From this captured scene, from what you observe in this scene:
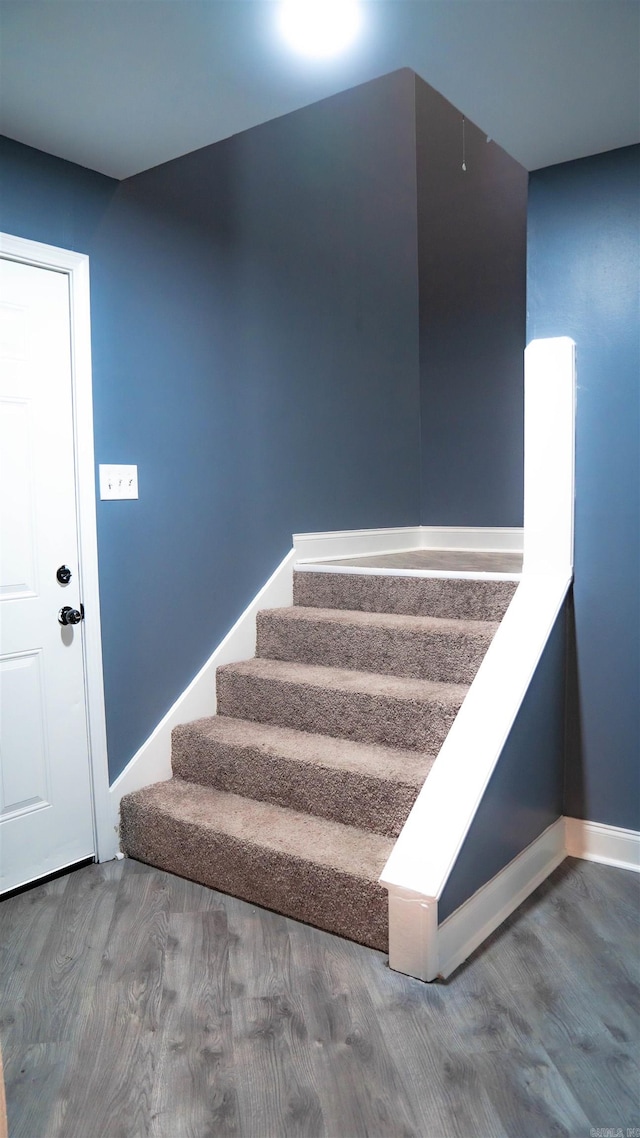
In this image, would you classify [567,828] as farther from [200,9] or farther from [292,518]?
[200,9]

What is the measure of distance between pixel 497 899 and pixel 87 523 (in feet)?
5.48

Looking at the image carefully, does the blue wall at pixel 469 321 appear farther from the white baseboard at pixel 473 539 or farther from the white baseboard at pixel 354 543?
the white baseboard at pixel 354 543

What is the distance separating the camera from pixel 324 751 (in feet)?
8.16

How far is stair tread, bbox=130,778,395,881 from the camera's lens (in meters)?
2.12

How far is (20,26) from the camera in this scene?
1.67 meters

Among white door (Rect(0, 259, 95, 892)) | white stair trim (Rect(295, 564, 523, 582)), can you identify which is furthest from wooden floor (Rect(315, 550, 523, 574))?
white door (Rect(0, 259, 95, 892))

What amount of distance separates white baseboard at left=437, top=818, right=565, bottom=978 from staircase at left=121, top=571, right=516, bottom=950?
17 cm

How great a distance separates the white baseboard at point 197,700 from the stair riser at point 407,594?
0.12m

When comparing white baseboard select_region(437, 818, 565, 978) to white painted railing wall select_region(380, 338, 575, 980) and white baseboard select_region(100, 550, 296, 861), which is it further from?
white baseboard select_region(100, 550, 296, 861)

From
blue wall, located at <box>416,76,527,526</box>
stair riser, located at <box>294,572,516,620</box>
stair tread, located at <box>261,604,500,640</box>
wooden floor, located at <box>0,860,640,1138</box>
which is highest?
blue wall, located at <box>416,76,527,526</box>

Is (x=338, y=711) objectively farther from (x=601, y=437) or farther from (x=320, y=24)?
(x=320, y=24)

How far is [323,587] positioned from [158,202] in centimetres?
161

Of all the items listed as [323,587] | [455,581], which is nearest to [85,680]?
[323,587]

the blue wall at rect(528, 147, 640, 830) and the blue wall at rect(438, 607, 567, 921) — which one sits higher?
the blue wall at rect(528, 147, 640, 830)
